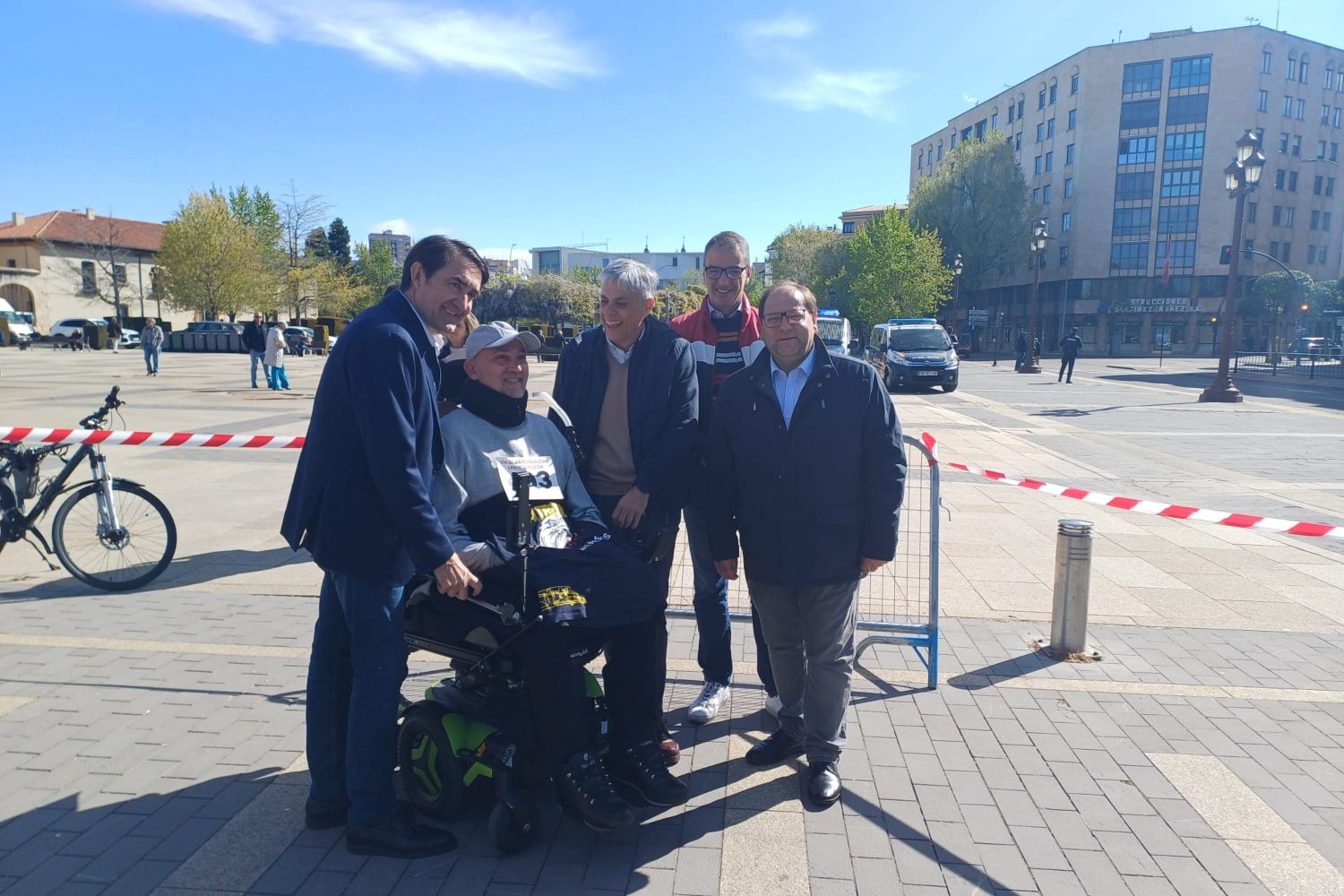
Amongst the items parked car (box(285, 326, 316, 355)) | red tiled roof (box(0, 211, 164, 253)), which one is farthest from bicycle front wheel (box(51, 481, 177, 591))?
red tiled roof (box(0, 211, 164, 253))

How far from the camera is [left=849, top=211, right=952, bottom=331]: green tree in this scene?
54.8 m

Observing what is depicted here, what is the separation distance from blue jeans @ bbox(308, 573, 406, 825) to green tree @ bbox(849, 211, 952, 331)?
54994 millimetres

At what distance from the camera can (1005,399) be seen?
22453 millimetres

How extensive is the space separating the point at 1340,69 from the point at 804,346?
87869mm

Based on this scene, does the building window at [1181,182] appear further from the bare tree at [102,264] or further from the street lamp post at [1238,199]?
the bare tree at [102,264]

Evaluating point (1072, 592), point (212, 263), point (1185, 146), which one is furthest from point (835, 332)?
point (1185, 146)

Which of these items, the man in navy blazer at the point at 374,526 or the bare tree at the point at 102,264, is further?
the bare tree at the point at 102,264

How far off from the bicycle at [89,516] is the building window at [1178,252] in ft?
237

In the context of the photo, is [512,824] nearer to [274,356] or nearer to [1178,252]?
[274,356]

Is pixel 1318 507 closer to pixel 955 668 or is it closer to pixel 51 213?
pixel 955 668

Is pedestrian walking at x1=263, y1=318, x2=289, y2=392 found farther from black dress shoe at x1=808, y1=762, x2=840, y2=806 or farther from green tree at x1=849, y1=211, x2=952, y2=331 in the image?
green tree at x1=849, y1=211, x2=952, y2=331

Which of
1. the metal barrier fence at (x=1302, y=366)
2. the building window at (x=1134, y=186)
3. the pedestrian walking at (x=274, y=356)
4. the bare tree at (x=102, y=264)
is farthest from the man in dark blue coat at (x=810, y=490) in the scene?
the building window at (x=1134, y=186)

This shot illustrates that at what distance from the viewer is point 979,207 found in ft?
210

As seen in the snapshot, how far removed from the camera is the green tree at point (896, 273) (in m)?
54.8
